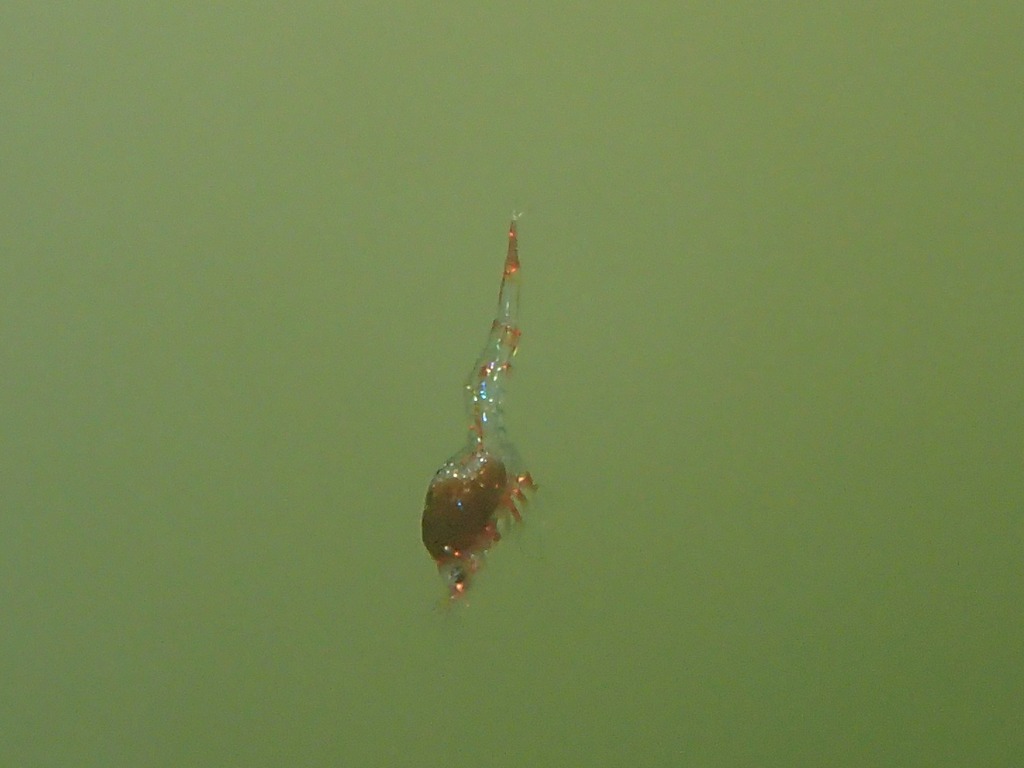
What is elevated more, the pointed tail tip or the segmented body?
the pointed tail tip

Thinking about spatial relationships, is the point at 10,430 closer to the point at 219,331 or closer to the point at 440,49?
the point at 219,331

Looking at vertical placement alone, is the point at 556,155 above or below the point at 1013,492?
above

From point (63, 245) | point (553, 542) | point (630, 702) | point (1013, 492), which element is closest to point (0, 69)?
point (63, 245)

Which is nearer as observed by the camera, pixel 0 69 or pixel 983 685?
pixel 0 69

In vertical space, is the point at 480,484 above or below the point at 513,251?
below

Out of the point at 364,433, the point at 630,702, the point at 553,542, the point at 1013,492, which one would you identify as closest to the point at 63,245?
the point at 364,433

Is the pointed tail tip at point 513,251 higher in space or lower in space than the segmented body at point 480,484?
higher

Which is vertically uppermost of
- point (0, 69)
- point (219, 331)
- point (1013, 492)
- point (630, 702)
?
point (0, 69)
